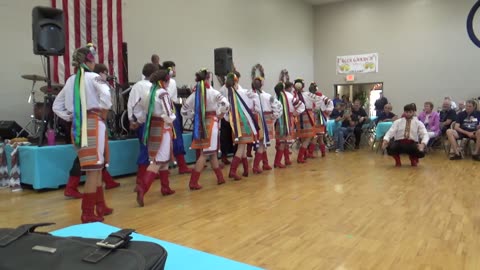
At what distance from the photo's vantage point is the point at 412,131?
19.3ft

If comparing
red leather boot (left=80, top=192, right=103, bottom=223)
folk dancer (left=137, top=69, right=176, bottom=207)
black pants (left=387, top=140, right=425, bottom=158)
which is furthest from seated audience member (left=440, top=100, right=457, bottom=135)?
red leather boot (left=80, top=192, right=103, bottom=223)

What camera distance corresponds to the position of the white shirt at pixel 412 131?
5.84m

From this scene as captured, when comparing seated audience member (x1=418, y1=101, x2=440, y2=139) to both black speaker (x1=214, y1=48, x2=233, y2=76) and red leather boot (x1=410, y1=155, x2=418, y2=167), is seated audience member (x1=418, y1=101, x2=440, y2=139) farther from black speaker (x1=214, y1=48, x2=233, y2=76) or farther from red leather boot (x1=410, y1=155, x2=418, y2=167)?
black speaker (x1=214, y1=48, x2=233, y2=76)

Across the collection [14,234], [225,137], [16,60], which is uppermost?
[16,60]

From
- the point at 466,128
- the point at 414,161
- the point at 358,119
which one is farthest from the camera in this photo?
the point at 358,119

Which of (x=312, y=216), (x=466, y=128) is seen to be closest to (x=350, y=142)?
(x=466, y=128)

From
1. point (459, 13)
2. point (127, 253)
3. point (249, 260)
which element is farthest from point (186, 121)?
point (459, 13)

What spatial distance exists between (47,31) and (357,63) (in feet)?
31.0

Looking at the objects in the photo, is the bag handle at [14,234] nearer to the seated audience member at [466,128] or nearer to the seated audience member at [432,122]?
the seated audience member at [466,128]

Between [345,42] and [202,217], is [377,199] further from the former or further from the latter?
[345,42]

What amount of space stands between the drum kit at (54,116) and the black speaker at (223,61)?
2098 mm

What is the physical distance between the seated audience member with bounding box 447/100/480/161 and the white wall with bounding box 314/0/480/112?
3.81 metres

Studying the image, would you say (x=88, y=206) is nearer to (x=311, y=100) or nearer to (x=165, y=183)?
(x=165, y=183)

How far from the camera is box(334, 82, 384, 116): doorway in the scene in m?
12.3
